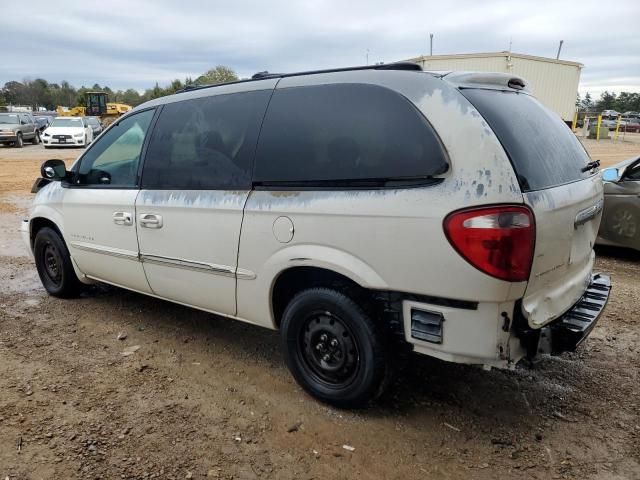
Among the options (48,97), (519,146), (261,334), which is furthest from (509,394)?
(48,97)

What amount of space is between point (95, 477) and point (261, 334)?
6.12 feet

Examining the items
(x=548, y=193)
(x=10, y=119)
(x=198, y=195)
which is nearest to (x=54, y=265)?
(x=198, y=195)

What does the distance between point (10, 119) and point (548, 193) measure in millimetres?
30990

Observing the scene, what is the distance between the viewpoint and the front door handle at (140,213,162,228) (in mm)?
3666

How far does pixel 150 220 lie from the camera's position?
372cm

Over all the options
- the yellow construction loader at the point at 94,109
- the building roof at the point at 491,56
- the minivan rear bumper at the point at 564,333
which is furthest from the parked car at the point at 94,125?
the minivan rear bumper at the point at 564,333

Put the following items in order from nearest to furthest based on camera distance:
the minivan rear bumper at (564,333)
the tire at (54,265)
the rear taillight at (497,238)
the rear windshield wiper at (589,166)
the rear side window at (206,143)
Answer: the rear taillight at (497,238) → the minivan rear bumper at (564,333) → the rear windshield wiper at (589,166) → the rear side window at (206,143) → the tire at (54,265)

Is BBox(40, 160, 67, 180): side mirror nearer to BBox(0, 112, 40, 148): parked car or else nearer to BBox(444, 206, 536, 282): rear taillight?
BBox(444, 206, 536, 282): rear taillight

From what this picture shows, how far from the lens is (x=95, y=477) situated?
2539mm

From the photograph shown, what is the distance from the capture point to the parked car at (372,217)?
7.98 feet

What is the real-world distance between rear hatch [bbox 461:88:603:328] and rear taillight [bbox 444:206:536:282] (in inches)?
3.1

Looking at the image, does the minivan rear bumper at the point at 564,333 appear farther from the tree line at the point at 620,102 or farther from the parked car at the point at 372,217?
the tree line at the point at 620,102

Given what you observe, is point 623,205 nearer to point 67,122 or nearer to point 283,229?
point 283,229

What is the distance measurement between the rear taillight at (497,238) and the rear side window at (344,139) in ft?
0.99
